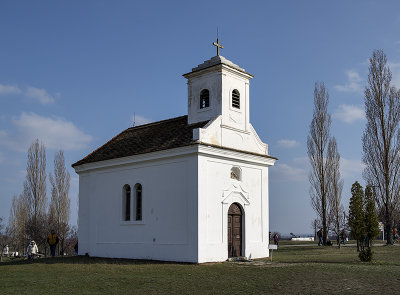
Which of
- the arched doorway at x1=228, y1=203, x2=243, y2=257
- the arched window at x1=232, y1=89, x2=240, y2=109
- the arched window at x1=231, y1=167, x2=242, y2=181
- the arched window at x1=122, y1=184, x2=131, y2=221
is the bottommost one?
the arched doorway at x1=228, y1=203, x2=243, y2=257

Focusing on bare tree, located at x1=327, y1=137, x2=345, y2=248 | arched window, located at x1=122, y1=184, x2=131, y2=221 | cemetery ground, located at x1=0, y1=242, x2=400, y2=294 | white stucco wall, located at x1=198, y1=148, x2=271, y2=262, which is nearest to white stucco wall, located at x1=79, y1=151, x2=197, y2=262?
arched window, located at x1=122, y1=184, x2=131, y2=221

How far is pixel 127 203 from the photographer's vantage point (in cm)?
2536

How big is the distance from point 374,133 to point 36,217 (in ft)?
99.8

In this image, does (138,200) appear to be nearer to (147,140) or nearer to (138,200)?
(138,200)

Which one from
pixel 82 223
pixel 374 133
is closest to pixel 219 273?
pixel 82 223

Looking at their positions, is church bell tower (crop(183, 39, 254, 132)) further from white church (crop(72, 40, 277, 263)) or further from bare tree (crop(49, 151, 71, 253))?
bare tree (crop(49, 151, 71, 253))

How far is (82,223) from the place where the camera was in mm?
27719

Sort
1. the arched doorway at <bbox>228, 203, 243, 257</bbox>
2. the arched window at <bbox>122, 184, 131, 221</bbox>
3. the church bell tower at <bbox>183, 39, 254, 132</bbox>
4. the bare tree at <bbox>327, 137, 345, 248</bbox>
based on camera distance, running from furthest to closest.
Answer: the bare tree at <bbox>327, 137, 345, 248</bbox>, the arched window at <bbox>122, 184, 131, 221</bbox>, the church bell tower at <bbox>183, 39, 254, 132</bbox>, the arched doorway at <bbox>228, 203, 243, 257</bbox>

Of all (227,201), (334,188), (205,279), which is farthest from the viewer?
(334,188)

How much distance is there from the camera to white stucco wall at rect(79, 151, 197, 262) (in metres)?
21.9

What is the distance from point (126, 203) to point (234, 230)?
5.94m

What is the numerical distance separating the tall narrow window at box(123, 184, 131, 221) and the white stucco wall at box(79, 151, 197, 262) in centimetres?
24

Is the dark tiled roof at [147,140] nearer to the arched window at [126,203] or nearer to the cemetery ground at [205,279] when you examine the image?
the arched window at [126,203]

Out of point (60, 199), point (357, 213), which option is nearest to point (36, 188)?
point (60, 199)
